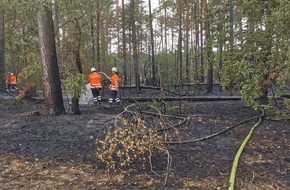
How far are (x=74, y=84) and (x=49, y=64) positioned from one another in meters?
1.27

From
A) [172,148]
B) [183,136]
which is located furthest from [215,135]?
[172,148]

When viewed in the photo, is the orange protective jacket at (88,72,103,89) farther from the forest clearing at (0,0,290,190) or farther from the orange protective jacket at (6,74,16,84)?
the orange protective jacket at (6,74,16,84)

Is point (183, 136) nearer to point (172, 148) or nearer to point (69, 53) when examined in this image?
point (172, 148)

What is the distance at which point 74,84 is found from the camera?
318 inches

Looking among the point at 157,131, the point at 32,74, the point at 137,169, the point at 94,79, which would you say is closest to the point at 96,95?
the point at 94,79

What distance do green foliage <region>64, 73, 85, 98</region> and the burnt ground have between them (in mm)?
749

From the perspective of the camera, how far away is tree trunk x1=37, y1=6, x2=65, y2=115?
28.7 feet

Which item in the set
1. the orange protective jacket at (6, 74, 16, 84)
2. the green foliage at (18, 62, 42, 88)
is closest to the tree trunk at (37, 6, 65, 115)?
the green foliage at (18, 62, 42, 88)

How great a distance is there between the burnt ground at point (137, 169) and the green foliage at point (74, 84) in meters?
0.75

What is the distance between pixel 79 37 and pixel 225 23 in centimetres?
393

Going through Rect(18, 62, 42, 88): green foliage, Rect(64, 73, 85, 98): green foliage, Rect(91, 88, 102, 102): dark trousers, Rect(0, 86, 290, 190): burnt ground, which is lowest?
Rect(0, 86, 290, 190): burnt ground

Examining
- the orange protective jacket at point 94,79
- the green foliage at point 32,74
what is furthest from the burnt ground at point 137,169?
the orange protective jacket at point 94,79

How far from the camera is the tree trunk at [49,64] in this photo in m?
8.73

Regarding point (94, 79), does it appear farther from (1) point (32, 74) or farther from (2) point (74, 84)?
(2) point (74, 84)
